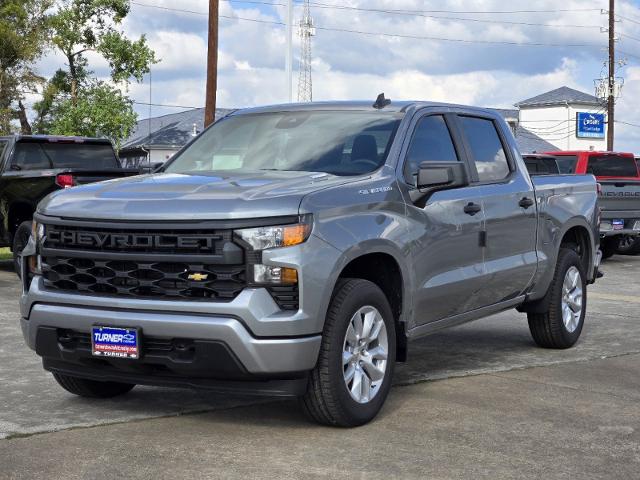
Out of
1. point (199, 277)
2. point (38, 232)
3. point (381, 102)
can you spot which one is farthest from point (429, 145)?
point (38, 232)

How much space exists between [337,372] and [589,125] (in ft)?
298

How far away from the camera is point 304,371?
219 inches

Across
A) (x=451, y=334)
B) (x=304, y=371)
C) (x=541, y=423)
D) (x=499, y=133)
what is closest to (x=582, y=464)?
(x=541, y=423)

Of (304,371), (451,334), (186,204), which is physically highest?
(186,204)

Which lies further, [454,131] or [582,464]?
[454,131]

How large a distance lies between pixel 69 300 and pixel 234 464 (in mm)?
1364

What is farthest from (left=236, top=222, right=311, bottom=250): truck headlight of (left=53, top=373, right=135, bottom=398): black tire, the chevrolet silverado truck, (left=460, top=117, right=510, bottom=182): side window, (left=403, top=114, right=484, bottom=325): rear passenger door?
the chevrolet silverado truck

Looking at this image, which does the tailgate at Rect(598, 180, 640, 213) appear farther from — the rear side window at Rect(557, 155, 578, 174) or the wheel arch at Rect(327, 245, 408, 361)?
the wheel arch at Rect(327, 245, 408, 361)

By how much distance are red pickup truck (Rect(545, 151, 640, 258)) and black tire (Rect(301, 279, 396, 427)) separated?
12.3 meters

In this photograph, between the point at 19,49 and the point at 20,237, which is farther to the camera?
the point at 19,49

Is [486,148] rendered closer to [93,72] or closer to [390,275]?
[390,275]

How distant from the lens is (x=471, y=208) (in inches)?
282

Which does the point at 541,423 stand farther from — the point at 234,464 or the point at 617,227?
the point at 617,227

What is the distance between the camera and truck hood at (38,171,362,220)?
18.1ft
